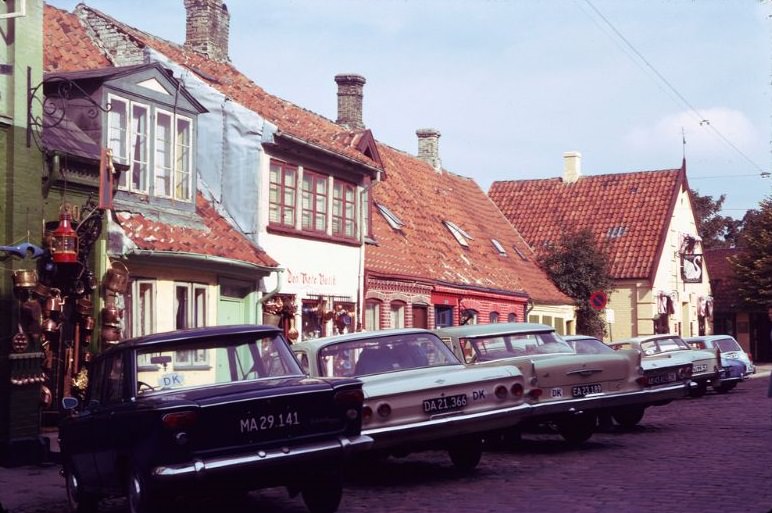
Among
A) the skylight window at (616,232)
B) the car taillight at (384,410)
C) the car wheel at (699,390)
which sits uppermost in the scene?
the skylight window at (616,232)

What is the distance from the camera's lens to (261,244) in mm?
22844

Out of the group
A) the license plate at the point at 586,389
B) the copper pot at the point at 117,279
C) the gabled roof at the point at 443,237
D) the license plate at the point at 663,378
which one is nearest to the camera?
the license plate at the point at 586,389

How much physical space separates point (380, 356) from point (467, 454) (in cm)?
143

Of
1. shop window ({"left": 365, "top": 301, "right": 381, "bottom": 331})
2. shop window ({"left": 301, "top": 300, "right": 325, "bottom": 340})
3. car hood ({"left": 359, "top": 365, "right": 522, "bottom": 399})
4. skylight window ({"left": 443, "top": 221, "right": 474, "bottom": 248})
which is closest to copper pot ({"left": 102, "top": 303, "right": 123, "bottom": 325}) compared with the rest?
car hood ({"left": 359, "top": 365, "right": 522, "bottom": 399})

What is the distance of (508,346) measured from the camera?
1536 centimetres

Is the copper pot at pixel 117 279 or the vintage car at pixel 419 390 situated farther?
the copper pot at pixel 117 279

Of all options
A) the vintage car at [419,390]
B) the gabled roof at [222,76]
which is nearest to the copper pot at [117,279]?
the gabled roof at [222,76]

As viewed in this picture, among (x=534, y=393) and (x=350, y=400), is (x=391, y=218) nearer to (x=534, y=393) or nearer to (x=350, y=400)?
(x=534, y=393)

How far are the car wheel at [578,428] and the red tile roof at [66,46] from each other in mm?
10581

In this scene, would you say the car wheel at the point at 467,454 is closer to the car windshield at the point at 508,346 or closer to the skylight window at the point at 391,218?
the car windshield at the point at 508,346

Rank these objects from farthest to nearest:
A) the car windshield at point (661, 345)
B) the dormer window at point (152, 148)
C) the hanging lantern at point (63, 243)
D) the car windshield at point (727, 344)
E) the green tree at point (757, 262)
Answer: the green tree at point (757, 262), the car windshield at point (727, 344), the car windshield at point (661, 345), the dormer window at point (152, 148), the hanging lantern at point (63, 243)

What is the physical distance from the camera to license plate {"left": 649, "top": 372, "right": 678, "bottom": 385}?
16.4m

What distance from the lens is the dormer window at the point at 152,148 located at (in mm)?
18703

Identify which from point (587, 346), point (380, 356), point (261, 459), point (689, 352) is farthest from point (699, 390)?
point (261, 459)
